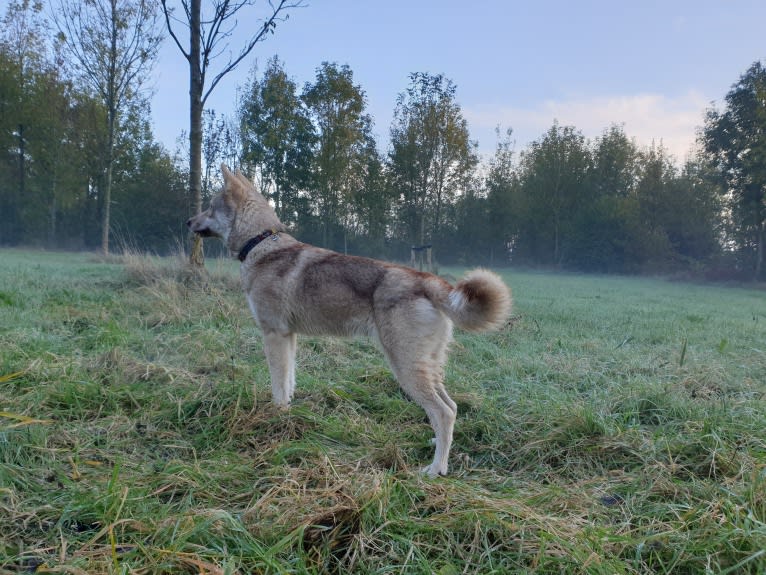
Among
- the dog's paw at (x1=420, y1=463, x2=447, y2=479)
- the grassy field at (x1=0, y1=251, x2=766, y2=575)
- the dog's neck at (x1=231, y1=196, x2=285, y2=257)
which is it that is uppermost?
the dog's neck at (x1=231, y1=196, x2=285, y2=257)

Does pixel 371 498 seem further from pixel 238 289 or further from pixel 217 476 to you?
pixel 238 289

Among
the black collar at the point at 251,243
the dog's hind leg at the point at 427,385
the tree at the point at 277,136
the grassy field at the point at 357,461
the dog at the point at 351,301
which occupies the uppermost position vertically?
the tree at the point at 277,136

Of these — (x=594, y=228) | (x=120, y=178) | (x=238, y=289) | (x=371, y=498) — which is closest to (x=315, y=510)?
(x=371, y=498)

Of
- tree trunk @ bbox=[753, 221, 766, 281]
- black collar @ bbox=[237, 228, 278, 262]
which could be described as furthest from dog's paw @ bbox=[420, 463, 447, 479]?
tree trunk @ bbox=[753, 221, 766, 281]

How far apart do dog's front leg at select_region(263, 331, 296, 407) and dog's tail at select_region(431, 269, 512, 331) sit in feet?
4.55

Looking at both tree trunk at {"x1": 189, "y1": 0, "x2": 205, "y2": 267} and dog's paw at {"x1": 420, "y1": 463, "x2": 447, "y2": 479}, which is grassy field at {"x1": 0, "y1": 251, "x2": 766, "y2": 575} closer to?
dog's paw at {"x1": 420, "y1": 463, "x2": 447, "y2": 479}

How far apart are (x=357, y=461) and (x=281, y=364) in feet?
4.37

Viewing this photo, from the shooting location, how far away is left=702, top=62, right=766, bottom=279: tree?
24.8 m

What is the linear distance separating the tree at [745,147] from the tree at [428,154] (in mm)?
13575

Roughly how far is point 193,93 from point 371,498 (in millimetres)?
9291

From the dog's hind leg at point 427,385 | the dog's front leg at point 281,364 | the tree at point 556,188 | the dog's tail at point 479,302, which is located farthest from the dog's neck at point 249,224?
the tree at point 556,188

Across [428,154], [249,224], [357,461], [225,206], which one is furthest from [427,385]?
[428,154]

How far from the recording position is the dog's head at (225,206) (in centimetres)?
449

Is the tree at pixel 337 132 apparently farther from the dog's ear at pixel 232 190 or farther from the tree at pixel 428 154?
the dog's ear at pixel 232 190
